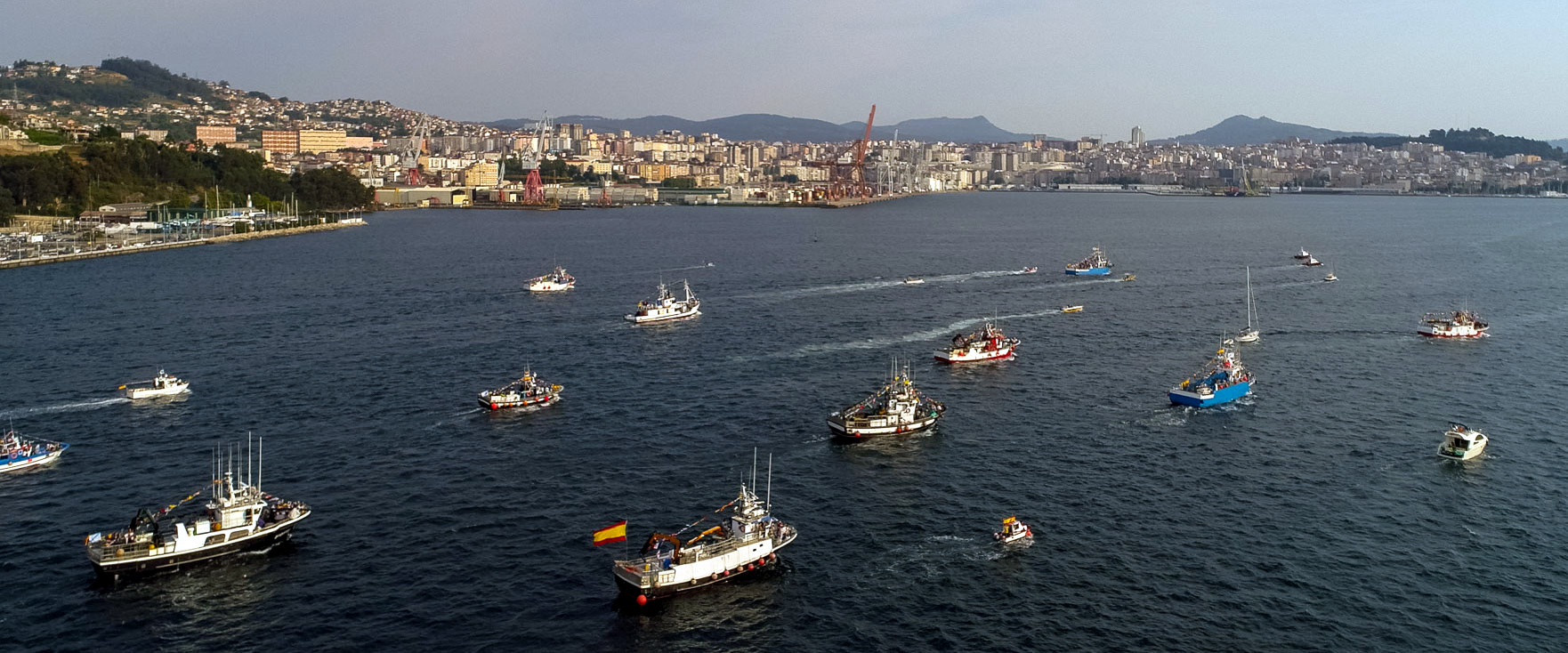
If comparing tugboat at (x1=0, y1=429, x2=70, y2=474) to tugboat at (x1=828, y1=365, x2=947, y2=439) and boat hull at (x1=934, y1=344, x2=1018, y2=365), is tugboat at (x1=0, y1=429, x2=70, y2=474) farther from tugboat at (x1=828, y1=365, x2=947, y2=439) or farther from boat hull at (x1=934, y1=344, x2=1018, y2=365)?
boat hull at (x1=934, y1=344, x2=1018, y2=365)

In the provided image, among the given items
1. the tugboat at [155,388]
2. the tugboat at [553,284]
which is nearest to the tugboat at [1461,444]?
the tugboat at [155,388]

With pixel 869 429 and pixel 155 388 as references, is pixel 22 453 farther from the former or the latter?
pixel 869 429

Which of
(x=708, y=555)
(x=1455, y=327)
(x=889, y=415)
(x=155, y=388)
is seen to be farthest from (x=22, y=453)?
(x=1455, y=327)

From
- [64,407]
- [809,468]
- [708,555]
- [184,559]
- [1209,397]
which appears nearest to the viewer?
[708,555]

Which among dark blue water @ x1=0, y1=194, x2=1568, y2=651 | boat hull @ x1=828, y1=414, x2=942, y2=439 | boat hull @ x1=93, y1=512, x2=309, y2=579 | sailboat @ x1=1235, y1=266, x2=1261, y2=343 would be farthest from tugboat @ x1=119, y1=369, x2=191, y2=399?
sailboat @ x1=1235, y1=266, x2=1261, y2=343

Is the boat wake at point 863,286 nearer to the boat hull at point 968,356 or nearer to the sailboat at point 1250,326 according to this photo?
the sailboat at point 1250,326

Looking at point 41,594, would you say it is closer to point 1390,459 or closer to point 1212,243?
point 1390,459
